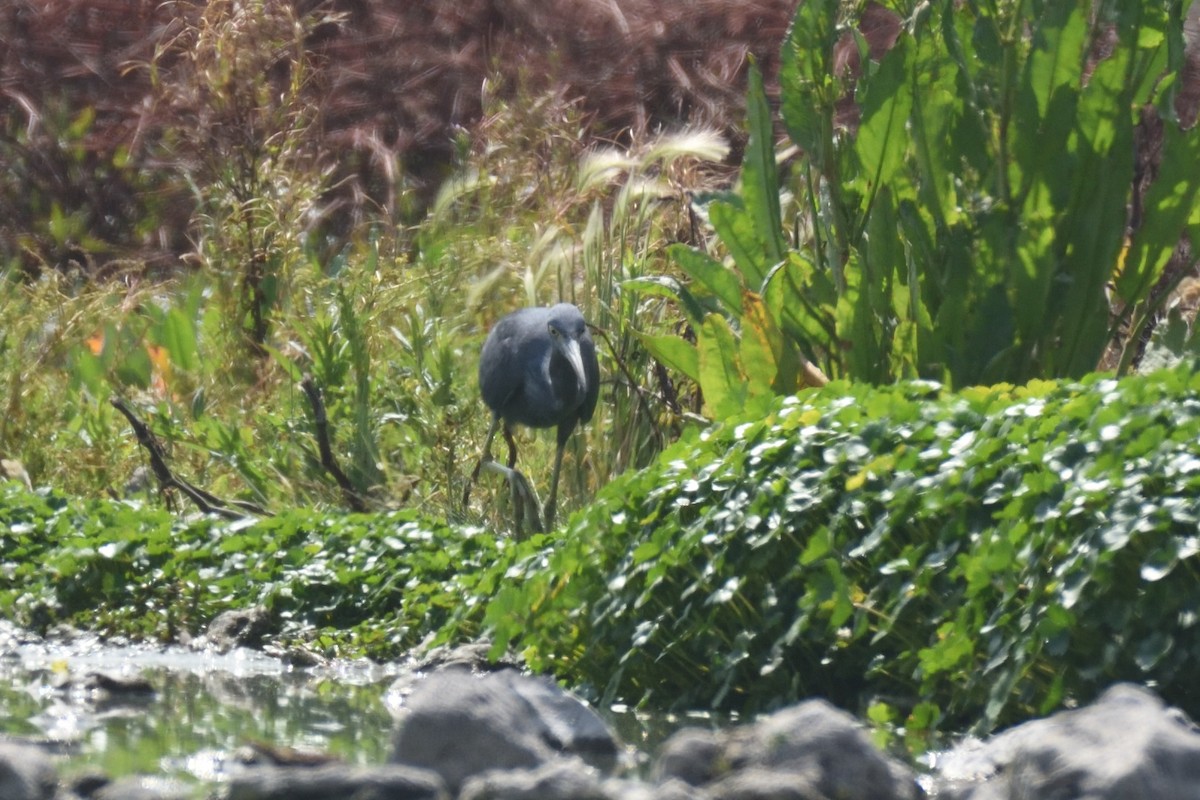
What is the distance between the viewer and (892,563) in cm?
412

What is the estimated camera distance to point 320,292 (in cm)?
883

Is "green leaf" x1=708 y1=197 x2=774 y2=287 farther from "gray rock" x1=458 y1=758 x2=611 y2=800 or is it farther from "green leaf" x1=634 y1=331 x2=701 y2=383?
"gray rock" x1=458 y1=758 x2=611 y2=800

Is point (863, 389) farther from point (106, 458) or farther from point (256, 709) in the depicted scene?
point (106, 458)

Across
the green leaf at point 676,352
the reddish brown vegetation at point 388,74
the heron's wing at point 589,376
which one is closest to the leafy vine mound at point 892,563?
the green leaf at point 676,352

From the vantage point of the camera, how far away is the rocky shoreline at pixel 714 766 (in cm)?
291

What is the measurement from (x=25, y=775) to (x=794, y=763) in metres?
1.35

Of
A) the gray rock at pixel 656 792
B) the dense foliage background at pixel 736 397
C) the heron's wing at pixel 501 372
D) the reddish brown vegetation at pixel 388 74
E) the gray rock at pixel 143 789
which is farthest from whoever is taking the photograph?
the reddish brown vegetation at pixel 388 74

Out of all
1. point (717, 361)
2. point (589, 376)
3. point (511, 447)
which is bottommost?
point (511, 447)

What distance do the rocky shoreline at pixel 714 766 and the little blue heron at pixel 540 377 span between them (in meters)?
3.21

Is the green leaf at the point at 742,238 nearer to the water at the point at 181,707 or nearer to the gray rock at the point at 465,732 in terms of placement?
the water at the point at 181,707

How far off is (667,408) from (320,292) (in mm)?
2437

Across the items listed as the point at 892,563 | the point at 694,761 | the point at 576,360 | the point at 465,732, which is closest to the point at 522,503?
the point at 576,360

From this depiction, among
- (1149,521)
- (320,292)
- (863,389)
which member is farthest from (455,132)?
(1149,521)

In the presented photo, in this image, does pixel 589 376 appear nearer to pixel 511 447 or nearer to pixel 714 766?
pixel 511 447
